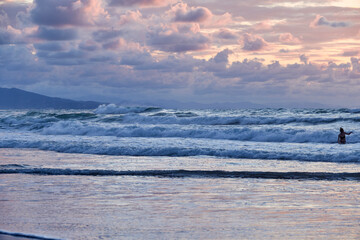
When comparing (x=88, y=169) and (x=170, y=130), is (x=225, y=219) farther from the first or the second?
(x=170, y=130)

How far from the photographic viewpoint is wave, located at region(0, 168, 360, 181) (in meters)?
13.1

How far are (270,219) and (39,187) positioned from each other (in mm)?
6236

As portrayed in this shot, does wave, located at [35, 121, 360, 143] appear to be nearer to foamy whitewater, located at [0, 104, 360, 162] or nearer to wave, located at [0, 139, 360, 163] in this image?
foamy whitewater, located at [0, 104, 360, 162]

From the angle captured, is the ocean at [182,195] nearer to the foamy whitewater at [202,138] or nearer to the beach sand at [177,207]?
the beach sand at [177,207]

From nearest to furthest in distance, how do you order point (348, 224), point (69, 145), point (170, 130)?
point (348, 224) < point (69, 145) < point (170, 130)

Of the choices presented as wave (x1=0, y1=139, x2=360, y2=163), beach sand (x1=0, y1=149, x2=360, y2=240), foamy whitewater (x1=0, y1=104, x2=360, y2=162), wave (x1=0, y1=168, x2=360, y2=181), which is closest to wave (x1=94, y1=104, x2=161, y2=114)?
foamy whitewater (x1=0, y1=104, x2=360, y2=162)

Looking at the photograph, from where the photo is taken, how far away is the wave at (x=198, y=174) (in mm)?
13102

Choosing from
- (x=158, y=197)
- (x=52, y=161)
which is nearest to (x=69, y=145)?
(x=52, y=161)

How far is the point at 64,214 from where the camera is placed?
27.1ft

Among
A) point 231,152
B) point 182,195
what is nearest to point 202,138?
point 231,152

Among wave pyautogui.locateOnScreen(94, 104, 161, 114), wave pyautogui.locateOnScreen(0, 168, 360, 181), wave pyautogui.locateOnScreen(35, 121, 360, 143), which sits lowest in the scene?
wave pyautogui.locateOnScreen(0, 168, 360, 181)

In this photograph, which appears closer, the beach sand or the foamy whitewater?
the beach sand

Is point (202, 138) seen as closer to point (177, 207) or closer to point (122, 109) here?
point (177, 207)

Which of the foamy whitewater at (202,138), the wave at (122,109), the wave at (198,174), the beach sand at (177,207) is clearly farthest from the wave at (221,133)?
the wave at (122,109)
